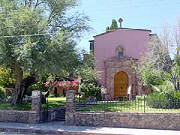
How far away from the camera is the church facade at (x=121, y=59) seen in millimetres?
22253

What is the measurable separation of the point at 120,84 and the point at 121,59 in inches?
99.5

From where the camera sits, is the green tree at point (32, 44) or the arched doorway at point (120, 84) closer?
the green tree at point (32, 44)

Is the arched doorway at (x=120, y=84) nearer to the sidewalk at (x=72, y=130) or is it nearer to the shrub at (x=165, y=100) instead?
the shrub at (x=165, y=100)

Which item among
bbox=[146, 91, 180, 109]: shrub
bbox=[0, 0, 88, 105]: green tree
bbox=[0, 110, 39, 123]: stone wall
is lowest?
bbox=[0, 110, 39, 123]: stone wall

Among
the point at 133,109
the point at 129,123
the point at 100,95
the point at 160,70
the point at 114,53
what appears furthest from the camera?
the point at 114,53

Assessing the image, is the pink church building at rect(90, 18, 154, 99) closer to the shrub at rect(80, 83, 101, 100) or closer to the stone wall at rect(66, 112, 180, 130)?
the shrub at rect(80, 83, 101, 100)

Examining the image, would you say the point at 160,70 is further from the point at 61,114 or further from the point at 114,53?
the point at 61,114

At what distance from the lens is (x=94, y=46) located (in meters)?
24.5

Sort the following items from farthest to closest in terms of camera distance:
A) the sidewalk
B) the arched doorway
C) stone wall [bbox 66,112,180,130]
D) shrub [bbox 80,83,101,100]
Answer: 1. the arched doorway
2. shrub [bbox 80,83,101,100]
3. stone wall [bbox 66,112,180,130]
4. the sidewalk

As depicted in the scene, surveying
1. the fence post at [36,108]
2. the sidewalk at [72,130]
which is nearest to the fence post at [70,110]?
the sidewalk at [72,130]

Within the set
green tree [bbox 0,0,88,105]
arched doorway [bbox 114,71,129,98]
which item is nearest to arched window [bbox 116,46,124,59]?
arched doorway [bbox 114,71,129,98]

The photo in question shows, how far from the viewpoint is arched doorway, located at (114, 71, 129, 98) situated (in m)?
23.0

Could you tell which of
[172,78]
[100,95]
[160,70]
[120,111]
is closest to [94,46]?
[100,95]

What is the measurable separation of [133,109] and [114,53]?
36.7ft
